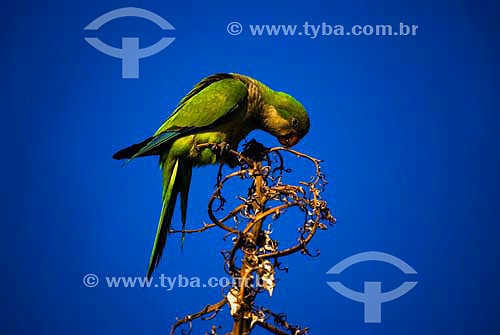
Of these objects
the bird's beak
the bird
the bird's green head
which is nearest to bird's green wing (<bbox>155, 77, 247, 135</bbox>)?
the bird

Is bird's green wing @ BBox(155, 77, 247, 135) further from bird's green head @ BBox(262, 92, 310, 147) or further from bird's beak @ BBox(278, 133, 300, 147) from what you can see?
bird's beak @ BBox(278, 133, 300, 147)

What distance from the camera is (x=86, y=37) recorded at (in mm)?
7480

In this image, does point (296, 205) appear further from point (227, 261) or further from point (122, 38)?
point (122, 38)

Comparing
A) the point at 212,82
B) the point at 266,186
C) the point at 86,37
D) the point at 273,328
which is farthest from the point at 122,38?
the point at 273,328

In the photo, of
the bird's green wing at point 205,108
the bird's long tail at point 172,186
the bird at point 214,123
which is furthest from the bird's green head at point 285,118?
the bird's long tail at point 172,186

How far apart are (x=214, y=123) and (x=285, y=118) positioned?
1.95 feet

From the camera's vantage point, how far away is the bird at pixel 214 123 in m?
3.81

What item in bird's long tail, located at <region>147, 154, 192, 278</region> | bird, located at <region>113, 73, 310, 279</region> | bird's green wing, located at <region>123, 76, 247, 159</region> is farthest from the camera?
bird's green wing, located at <region>123, 76, 247, 159</region>

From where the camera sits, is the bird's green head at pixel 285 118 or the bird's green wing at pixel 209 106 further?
the bird's green wing at pixel 209 106

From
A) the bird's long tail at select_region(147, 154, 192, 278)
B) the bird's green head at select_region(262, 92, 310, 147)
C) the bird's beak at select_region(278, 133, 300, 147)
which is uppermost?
the bird's green head at select_region(262, 92, 310, 147)

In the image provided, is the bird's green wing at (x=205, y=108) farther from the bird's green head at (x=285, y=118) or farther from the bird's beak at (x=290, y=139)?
the bird's beak at (x=290, y=139)

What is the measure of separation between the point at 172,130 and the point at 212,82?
2.12ft

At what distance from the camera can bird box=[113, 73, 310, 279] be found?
381 cm

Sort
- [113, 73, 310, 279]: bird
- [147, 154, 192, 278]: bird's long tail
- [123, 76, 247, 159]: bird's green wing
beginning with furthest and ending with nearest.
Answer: [123, 76, 247, 159]: bird's green wing → [113, 73, 310, 279]: bird → [147, 154, 192, 278]: bird's long tail
